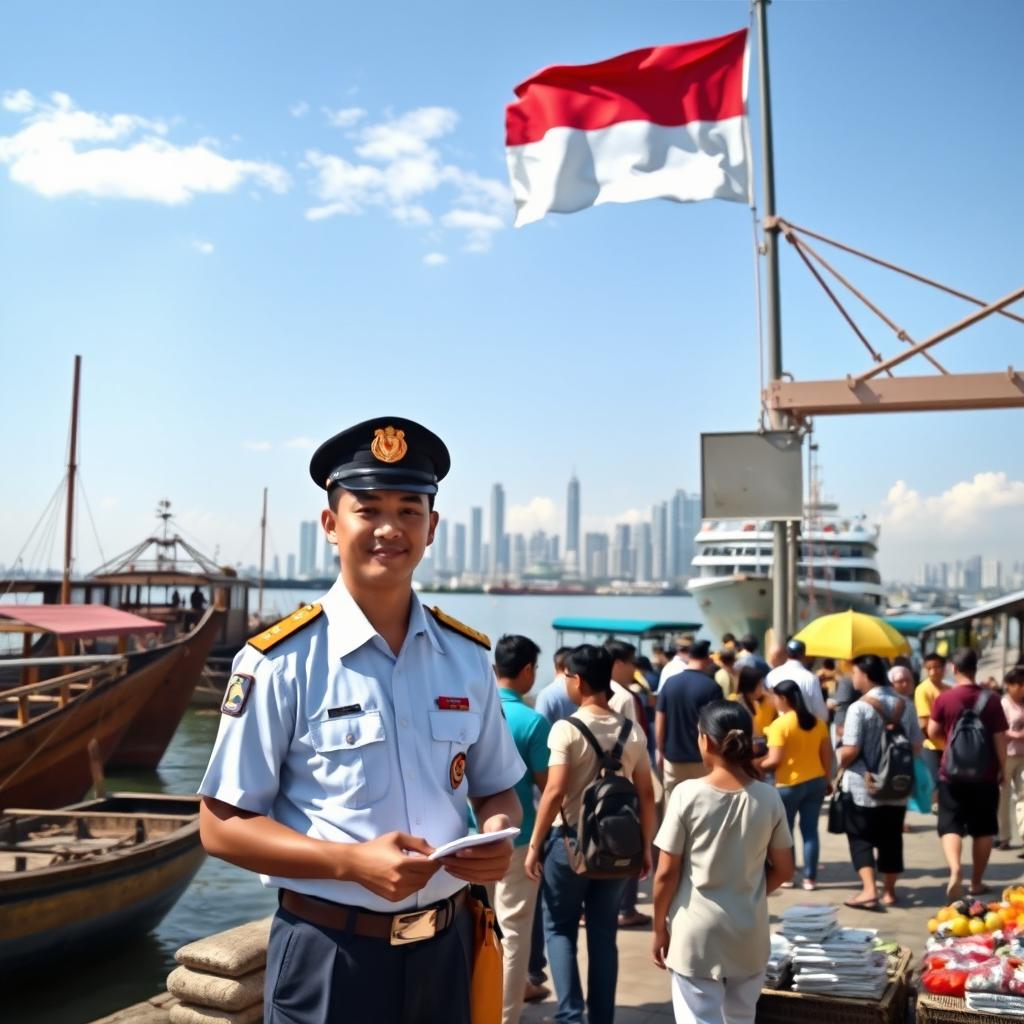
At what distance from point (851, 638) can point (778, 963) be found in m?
7.84

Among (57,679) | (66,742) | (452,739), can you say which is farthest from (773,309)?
(66,742)

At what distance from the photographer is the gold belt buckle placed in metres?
2.06

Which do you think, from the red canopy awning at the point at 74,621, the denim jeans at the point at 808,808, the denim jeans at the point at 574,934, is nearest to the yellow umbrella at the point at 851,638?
the denim jeans at the point at 808,808

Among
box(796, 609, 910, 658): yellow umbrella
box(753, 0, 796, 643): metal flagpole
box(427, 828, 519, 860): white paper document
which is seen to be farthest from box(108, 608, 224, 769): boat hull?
box(427, 828, 519, 860): white paper document

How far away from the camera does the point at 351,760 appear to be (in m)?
2.08

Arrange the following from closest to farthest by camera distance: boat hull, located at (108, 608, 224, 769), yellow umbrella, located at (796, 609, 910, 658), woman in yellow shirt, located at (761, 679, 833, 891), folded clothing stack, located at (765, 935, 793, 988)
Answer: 1. folded clothing stack, located at (765, 935, 793, 988)
2. woman in yellow shirt, located at (761, 679, 833, 891)
3. yellow umbrella, located at (796, 609, 910, 658)
4. boat hull, located at (108, 608, 224, 769)

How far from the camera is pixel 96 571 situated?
28609 mm

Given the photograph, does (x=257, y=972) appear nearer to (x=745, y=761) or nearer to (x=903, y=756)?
(x=745, y=761)

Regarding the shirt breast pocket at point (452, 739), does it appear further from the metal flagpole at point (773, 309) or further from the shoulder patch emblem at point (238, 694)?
the metal flagpole at point (773, 309)

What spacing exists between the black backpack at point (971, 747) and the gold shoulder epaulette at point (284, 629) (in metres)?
6.01

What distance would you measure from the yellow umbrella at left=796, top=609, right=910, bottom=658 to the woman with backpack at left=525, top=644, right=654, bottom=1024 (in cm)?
753

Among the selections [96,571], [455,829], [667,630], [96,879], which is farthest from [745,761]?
[96,571]

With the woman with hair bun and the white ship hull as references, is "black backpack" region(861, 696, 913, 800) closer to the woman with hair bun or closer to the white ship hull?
the woman with hair bun

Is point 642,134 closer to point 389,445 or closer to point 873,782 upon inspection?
point 873,782
